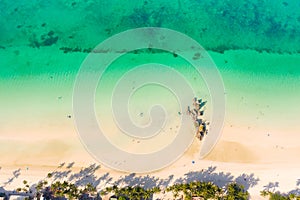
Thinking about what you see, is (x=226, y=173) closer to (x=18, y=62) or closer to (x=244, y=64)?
(x=244, y=64)

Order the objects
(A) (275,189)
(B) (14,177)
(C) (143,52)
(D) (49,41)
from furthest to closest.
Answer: (D) (49,41) < (C) (143,52) < (A) (275,189) < (B) (14,177)

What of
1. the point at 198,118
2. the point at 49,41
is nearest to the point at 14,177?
the point at 49,41

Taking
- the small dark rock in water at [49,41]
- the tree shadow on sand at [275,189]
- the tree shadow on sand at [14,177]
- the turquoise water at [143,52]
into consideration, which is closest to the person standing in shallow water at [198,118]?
the turquoise water at [143,52]

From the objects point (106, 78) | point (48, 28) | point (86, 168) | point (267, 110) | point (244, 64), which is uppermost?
point (48, 28)

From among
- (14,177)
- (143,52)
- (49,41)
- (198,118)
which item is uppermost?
(49,41)

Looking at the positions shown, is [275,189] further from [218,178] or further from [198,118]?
[198,118]

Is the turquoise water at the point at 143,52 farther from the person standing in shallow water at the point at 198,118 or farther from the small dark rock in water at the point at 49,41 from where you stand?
the person standing in shallow water at the point at 198,118

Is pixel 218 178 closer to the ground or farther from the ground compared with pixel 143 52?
closer to the ground

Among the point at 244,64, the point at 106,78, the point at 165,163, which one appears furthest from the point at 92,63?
the point at 244,64
